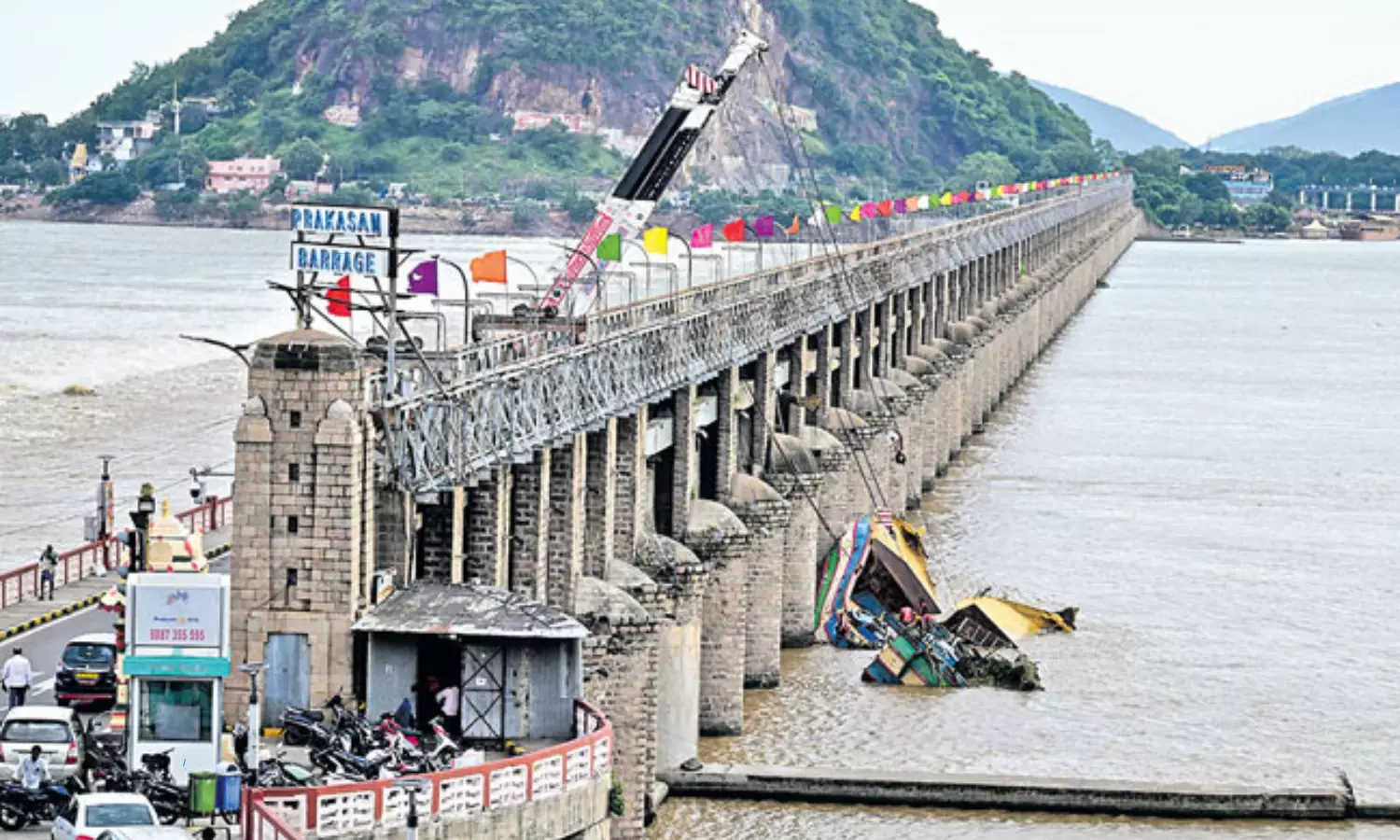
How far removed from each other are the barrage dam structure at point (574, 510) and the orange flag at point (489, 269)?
1202mm

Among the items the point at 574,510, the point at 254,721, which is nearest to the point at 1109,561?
the point at 574,510

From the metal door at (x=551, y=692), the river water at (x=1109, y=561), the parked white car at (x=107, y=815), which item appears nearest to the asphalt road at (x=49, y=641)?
the metal door at (x=551, y=692)

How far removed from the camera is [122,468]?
93688 mm

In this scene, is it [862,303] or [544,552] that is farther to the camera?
[862,303]

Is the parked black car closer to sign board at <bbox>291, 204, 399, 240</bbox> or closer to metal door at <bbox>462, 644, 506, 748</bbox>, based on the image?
metal door at <bbox>462, 644, 506, 748</bbox>

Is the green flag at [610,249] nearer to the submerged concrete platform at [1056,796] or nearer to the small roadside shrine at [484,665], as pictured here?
the submerged concrete platform at [1056,796]

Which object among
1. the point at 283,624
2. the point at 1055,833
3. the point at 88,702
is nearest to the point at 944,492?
the point at 1055,833

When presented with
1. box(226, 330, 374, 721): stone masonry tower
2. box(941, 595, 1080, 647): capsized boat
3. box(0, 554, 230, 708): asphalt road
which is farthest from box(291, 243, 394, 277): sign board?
box(941, 595, 1080, 647): capsized boat

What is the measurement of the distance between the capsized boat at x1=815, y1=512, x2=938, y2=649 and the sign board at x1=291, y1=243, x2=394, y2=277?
96.6 ft

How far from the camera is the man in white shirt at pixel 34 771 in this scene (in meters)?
32.2

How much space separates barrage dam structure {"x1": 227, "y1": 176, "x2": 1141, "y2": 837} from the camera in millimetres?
33438

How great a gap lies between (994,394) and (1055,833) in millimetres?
82569

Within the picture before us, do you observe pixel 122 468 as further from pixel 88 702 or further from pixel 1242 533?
pixel 88 702

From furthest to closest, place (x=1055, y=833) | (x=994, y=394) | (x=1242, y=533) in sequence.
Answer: (x=994, y=394), (x=1242, y=533), (x=1055, y=833)
